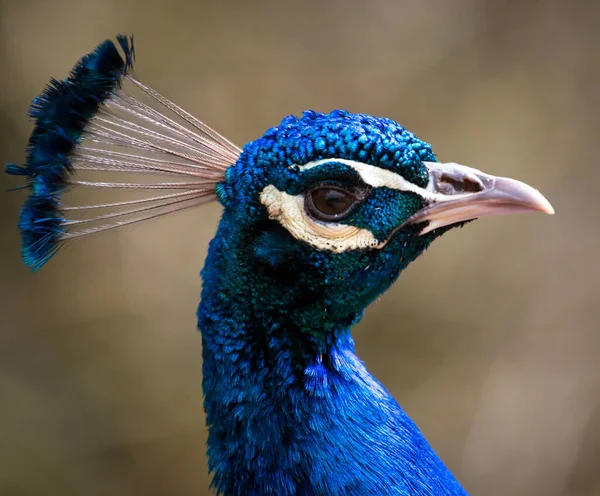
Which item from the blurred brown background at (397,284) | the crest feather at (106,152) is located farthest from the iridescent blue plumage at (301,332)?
the blurred brown background at (397,284)

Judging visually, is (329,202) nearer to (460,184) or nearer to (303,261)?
(303,261)

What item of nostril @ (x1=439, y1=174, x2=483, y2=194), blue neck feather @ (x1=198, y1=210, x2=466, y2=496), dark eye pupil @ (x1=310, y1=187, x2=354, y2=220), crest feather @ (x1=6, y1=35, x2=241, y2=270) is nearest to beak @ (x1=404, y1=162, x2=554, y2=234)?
nostril @ (x1=439, y1=174, x2=483, y2=194)

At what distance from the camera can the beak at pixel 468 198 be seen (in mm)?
1004

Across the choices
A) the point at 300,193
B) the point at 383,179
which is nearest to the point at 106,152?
the point at 300,193

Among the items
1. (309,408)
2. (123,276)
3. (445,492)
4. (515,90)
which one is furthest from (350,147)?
(515,90)

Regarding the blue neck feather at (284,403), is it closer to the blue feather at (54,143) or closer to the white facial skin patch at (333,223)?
the white facial skin patch at (333,223)

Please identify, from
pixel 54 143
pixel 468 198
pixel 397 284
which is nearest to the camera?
pixel 468 198

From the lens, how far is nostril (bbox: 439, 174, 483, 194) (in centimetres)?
102

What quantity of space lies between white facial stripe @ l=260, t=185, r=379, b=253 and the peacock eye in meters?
0.01

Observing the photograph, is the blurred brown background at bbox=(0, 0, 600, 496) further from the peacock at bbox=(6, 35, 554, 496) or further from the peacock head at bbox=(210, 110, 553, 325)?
the peacock head at bbox=(210, 110, 553, 325)

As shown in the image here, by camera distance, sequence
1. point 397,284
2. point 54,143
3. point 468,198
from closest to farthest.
Answer: point 468,198 → point 54,143 → point 397,284

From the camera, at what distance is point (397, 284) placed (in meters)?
2.83

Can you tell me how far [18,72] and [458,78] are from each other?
5.90 feet

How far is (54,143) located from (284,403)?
590mm
